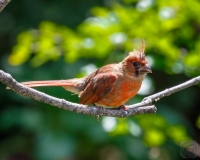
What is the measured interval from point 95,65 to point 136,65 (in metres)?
0.74

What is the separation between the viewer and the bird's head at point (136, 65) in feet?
14.1

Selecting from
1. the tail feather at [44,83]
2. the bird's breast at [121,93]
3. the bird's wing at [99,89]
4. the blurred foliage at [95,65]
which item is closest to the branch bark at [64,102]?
the bird's breast at [121,93]

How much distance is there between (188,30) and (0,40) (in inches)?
133

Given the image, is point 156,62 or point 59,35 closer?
point 156,62

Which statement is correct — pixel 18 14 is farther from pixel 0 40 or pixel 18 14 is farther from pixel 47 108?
pixel 47 108

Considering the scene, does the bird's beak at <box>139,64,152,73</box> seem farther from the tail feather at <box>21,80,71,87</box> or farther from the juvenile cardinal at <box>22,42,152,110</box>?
the tail feather at <box>21,80,71,87</box>

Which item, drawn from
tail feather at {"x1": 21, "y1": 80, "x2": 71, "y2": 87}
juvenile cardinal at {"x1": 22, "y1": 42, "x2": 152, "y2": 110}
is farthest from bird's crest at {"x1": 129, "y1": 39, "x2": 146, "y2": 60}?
tail feather at {"x1": 21, "y1": 80, "x2": 71, "y2": 87}

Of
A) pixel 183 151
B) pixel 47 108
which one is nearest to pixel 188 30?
pixel 183 151

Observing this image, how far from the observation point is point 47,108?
6.44m

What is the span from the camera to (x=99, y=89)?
448cm

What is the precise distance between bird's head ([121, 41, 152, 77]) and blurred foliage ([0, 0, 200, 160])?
21.1 inches

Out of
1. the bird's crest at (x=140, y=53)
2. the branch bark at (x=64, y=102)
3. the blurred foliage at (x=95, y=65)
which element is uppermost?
the branch bark at (x=64, y=102)

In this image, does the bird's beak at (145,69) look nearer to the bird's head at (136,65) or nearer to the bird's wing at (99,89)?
the bird's head at (136,65)

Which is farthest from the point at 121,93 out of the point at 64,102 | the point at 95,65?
the point at 64,102
